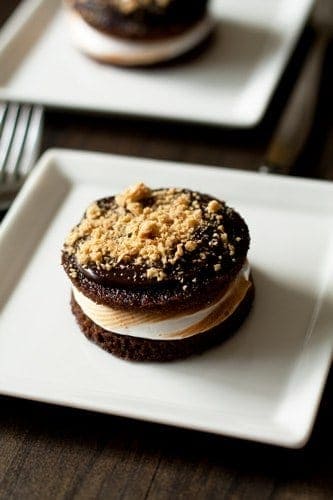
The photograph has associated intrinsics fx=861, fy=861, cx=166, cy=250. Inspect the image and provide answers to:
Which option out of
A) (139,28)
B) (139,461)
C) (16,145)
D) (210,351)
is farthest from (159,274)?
(139,28)

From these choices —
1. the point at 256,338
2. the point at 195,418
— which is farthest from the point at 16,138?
the point at 195,418

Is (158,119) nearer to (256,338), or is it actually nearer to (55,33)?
(55,33)

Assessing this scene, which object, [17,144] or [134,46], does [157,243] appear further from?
[134,46]

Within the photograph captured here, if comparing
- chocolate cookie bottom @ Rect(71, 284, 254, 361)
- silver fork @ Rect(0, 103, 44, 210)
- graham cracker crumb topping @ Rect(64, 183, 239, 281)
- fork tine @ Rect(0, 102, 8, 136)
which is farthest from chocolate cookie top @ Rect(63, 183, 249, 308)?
fork tine @ Rect(0, 102, 8, 136)

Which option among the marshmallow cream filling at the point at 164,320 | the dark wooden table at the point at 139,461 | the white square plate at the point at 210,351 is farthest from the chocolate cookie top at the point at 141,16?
the dark wooden table at the point at 139,461

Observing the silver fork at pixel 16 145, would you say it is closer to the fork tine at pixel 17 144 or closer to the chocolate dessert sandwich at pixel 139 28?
the fork tine at pixel 17 144

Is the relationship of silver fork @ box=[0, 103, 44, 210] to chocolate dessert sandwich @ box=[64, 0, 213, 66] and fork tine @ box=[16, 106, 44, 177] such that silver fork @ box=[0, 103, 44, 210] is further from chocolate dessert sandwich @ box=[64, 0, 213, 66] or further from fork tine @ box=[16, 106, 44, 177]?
chocolate dessert sandwich @ box=[64, 0, 213, 66]

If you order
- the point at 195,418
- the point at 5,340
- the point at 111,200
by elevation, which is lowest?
the point at 5,340
